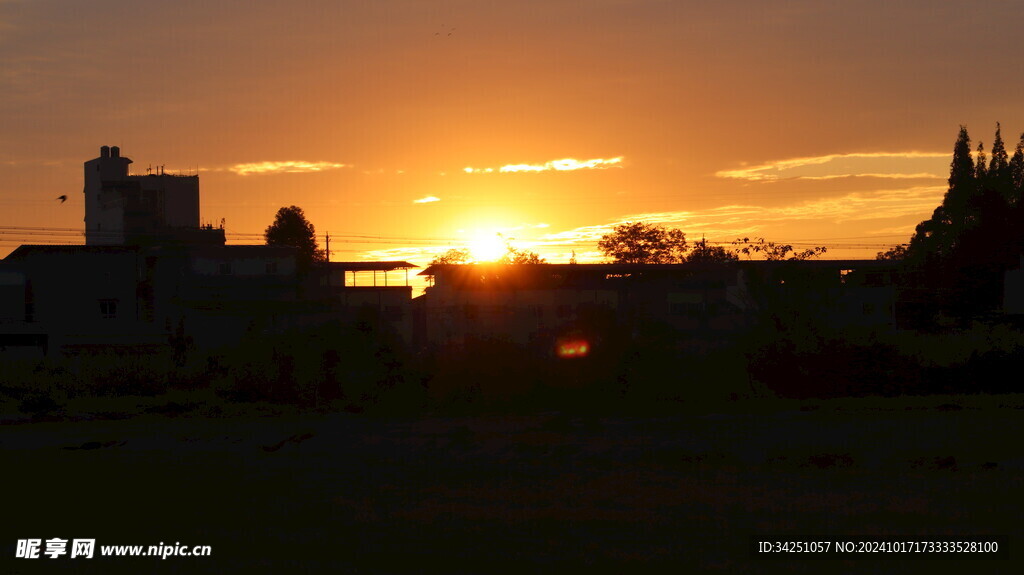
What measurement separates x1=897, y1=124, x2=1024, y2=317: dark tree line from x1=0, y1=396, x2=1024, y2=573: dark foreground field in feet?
116

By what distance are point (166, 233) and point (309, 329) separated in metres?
41.3

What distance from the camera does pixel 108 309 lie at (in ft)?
175

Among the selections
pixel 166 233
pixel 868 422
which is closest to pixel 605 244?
pixel 166 233

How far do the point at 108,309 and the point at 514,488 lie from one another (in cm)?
4519

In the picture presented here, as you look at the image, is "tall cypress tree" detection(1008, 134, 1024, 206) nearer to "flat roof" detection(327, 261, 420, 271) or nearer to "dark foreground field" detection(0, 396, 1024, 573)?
"flat roof" detection(327, 261, 420, 271)

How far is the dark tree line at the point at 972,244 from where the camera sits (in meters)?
54.0

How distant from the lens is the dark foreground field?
1091cm

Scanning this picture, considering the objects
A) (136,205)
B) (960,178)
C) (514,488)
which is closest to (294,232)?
(136,205)

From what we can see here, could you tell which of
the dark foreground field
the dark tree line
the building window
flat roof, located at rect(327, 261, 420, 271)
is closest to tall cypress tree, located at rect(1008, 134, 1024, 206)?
the dark tree line

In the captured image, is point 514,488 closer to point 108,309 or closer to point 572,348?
point 572,348

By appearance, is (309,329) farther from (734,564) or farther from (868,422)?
(734,564)

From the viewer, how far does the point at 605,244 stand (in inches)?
3600

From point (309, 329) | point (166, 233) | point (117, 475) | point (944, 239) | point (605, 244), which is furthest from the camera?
point (605, 244)

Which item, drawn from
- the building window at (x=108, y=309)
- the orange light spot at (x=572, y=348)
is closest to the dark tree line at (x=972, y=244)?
the orange light spot at (x=572, y=348)
